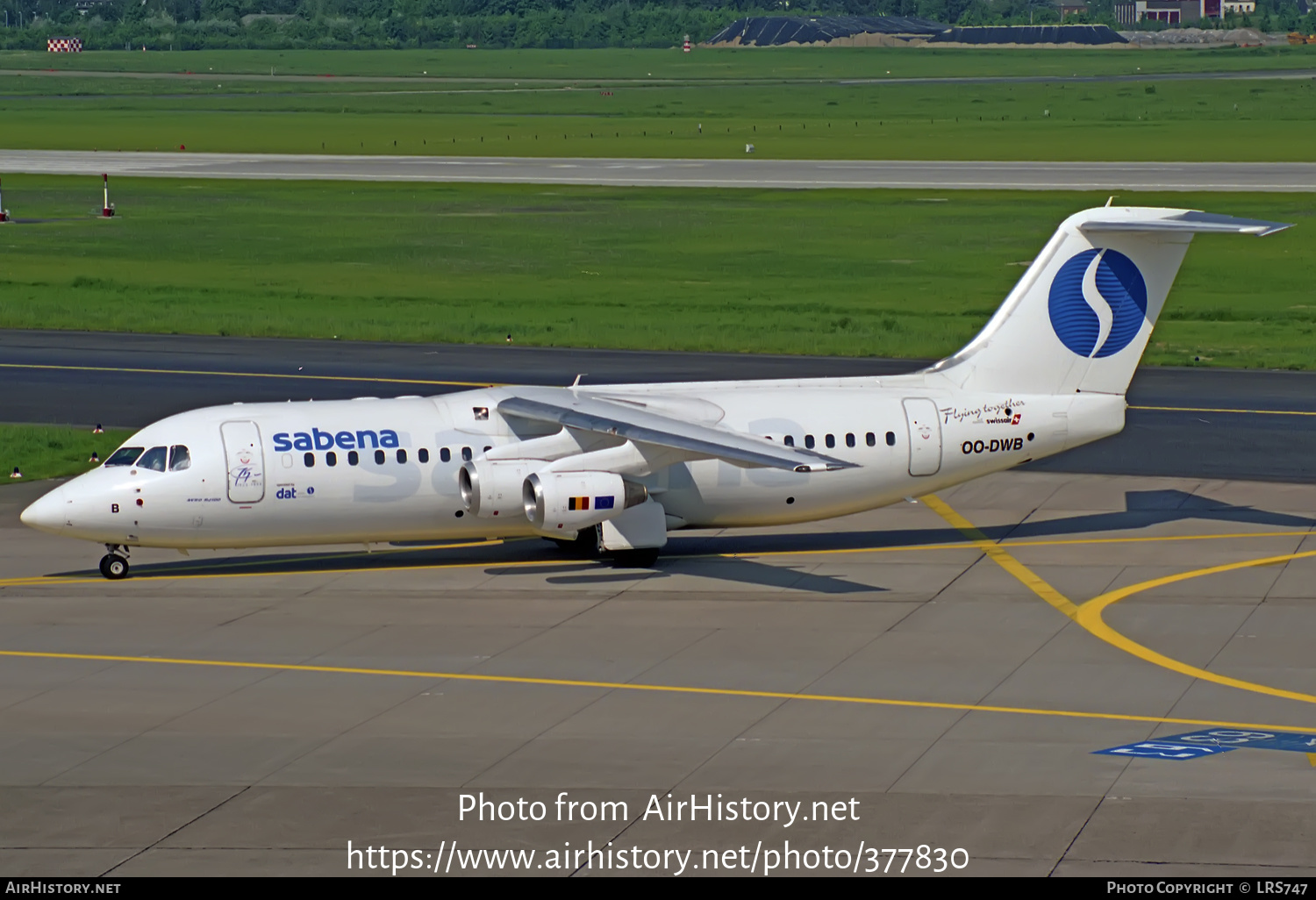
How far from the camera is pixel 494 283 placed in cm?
7594

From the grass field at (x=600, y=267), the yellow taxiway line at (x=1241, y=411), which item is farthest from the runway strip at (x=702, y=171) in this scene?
the yellow taxiway line at (x=1241, y=411)

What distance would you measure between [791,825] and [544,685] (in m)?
7.29

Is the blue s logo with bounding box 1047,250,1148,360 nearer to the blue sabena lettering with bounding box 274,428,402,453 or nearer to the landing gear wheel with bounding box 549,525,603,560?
the landing gear wheel with bounding box 549,525,603,560

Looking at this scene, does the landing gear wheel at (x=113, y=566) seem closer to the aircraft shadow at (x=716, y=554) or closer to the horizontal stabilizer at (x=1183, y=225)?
the aircraft shadow at (x=716, y=554)

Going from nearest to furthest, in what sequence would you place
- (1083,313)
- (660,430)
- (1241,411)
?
(660,430)
(1083,313)
(1241,411)

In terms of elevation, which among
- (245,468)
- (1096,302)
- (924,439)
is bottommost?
(245,468)

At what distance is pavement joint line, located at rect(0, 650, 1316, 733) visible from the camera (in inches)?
1022

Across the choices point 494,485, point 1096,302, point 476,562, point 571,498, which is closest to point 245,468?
point 494,485

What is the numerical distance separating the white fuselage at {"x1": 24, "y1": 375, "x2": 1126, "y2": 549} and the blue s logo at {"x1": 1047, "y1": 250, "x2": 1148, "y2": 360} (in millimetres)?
1155

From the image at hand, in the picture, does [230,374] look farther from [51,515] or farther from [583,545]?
[583,545]

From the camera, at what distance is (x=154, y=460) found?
3447cm

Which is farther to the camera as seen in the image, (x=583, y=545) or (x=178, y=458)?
(x=583, y=545)

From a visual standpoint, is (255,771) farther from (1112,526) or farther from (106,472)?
(1112,526)

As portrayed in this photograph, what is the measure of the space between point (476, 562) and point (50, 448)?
15.5 metres
